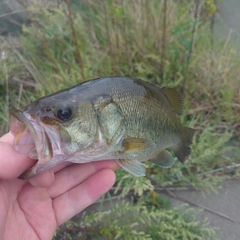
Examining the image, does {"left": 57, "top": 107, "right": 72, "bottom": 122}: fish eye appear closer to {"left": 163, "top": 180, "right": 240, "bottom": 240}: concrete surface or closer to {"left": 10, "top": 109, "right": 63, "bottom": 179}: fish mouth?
{"left": 10, "top": 109, "right": 63, "bottom": 179}: fish mouth

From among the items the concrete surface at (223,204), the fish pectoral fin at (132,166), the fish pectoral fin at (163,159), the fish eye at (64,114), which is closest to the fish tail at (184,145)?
the fish pectoral fin at (163,159)

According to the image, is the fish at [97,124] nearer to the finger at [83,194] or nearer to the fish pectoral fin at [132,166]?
the fish pectoral fin at [132,166]

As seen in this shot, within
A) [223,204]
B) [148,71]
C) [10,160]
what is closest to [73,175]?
[10,160]

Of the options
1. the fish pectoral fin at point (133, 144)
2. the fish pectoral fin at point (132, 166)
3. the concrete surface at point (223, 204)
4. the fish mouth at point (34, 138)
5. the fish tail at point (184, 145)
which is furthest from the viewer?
the concrete surface at point (223, 204)

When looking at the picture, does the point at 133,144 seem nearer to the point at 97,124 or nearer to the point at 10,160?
the point at 97,124

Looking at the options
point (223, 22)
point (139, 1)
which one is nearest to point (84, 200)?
point (139, 1)

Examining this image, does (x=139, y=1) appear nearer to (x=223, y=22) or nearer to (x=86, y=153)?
(x=223, y=22)
